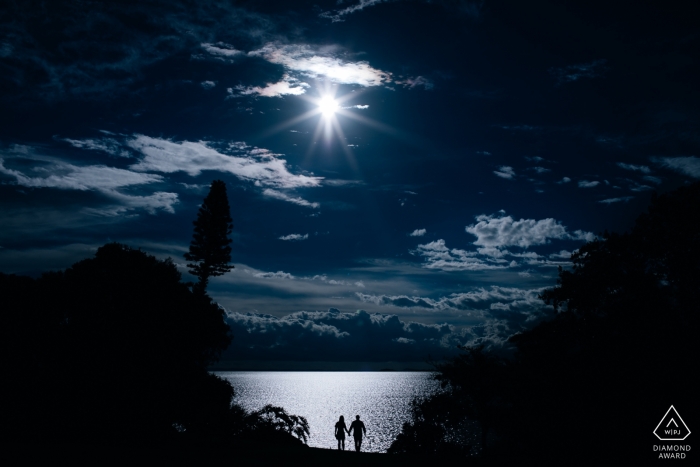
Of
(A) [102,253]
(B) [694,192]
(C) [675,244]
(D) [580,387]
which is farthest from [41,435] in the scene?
(B) [694,192]

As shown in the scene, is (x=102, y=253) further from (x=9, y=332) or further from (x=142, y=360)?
(x=142, y=360)

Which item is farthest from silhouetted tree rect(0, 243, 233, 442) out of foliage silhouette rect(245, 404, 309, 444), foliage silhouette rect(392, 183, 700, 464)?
foliage silhouette rect(392, 183, 700, 464)

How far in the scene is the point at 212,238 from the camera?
4616cm

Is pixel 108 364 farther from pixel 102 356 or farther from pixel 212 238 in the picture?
pixel 212 238

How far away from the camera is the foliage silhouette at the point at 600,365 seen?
65.4 ft

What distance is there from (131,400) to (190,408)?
6495 mm

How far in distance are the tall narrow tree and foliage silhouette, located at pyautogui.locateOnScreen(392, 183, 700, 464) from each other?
2550cm

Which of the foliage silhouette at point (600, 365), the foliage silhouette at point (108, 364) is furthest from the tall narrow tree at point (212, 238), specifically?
the foliage silhouette at point (600, 365)

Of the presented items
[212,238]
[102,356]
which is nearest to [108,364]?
[102,356]

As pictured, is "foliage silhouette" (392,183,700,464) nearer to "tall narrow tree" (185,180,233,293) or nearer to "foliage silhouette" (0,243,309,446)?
"foliage silhouette" (0,243,309,446)

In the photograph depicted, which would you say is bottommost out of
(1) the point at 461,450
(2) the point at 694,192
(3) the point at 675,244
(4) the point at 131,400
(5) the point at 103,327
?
(1) the point at 461,450

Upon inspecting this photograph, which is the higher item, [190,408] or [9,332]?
[9,332]

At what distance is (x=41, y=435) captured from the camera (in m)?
24.9

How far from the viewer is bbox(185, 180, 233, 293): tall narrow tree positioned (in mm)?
45250
